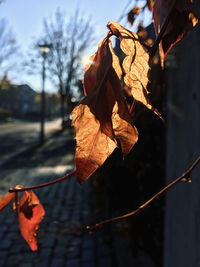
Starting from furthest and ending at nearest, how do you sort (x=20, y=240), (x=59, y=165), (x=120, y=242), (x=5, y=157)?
1. (x=5, y=157)
2. (x=59, y=165)
3. (x=20, y=240)
4. (x=120, y=242)

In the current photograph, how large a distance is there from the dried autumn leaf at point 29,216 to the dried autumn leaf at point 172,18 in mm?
406

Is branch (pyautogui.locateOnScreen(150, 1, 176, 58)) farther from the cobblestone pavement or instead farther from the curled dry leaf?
the cobblestone pavement

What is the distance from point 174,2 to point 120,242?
276cm

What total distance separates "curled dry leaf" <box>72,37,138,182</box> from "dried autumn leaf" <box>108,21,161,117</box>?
4 cm

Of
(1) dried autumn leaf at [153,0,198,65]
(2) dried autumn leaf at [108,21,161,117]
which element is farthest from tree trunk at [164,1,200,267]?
(2) dried autumn leaf at [108,21,161,117]

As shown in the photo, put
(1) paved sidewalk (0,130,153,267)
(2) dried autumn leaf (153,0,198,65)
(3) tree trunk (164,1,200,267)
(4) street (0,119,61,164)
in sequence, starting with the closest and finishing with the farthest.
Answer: (2) dried autumn leaf (153,0,198,65), (3) tree trunk (164,1,200,267), (1) paved sidewalk (0,130,153,267), (4) street (0,119,61,164)

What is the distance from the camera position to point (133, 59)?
0.42 meters

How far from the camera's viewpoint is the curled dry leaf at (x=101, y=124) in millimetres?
355

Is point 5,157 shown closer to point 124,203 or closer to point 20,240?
point 20,240

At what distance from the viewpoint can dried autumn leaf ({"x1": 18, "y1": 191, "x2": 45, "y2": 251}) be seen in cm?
55

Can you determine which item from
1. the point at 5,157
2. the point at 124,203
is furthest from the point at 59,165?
the point at 124,203

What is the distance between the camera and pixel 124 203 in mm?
2064

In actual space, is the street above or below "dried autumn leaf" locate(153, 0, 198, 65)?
below

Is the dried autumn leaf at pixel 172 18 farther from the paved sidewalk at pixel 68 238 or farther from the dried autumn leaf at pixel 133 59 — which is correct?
the paved sidewalk at pixel 68 238
